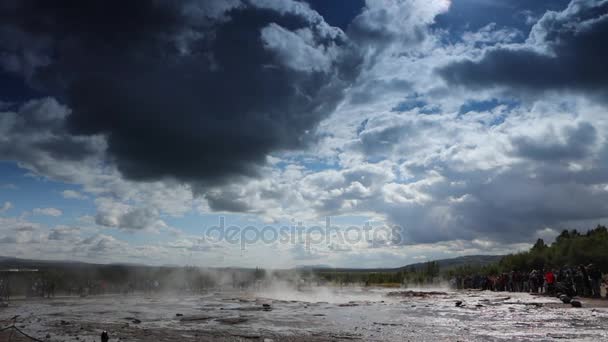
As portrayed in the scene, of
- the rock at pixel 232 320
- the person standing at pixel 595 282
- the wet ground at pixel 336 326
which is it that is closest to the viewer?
the wet ground at pixel 336 326

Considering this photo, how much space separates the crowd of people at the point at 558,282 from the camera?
30052mm

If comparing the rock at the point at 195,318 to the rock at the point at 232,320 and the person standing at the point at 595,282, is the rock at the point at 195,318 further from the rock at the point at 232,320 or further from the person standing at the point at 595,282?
the person standing at the point at 595,282

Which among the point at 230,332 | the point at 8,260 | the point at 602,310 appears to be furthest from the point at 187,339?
the point at 8,260

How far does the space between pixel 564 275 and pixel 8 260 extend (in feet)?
462

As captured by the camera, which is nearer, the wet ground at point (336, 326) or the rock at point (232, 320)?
the wet ground at point (336, 326)

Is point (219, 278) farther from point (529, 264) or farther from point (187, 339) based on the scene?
point (187, 339)

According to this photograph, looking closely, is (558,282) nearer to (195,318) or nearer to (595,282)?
(595,282)

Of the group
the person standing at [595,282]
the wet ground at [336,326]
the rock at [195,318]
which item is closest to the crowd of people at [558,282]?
the person standing at [595,282]

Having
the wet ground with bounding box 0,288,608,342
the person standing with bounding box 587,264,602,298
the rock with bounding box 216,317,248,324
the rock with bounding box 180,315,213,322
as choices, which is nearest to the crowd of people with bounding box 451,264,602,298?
the person standing with bounding box 587,264,602,298

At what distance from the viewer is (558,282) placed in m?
34.1

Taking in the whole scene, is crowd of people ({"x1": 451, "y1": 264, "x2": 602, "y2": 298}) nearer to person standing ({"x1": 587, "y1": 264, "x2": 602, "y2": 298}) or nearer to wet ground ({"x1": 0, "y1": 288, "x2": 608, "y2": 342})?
person standing ({"x1": 587, "y1": 264, "x2": 602, "y2": 298})

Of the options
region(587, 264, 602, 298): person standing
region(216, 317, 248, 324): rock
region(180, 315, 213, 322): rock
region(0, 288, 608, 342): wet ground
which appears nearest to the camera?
region(0, 288, 608, 342): wet ground

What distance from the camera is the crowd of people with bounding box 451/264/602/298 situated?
98.6 feet

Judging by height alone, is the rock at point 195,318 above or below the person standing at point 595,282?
below
